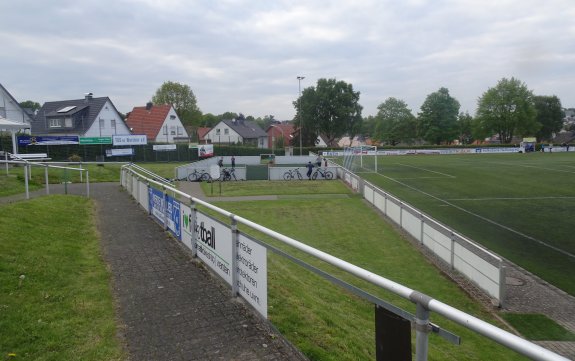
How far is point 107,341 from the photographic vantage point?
4.65 metres

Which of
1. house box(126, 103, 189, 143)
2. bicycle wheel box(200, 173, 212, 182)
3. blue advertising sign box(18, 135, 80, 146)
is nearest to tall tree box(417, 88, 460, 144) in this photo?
house box(126, 103, 189, 143)

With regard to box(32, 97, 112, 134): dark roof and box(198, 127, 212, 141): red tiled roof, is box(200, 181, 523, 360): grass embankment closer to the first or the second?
box(32, 97, 112, 134): dark roof

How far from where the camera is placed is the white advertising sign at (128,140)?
4528 centimetres

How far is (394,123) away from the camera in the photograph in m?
114

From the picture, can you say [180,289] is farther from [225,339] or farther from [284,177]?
[284,177]

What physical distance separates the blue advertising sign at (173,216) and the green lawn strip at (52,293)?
1532 mm

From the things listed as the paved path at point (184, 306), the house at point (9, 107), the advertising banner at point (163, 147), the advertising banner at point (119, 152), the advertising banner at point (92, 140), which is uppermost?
the house at point (9, 107)

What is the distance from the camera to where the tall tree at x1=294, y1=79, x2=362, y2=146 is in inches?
3617

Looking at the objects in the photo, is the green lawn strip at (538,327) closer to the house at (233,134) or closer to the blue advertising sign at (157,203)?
the blue advertising sign at (157,203)

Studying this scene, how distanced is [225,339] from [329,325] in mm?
1489

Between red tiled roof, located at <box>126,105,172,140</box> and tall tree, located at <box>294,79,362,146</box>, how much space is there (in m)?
28.7

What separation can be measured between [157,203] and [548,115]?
126 meters

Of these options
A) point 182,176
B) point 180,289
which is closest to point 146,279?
point 180,289

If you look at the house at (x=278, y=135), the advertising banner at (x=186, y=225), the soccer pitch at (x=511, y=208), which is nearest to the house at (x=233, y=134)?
the house at (x=278, y=135)
